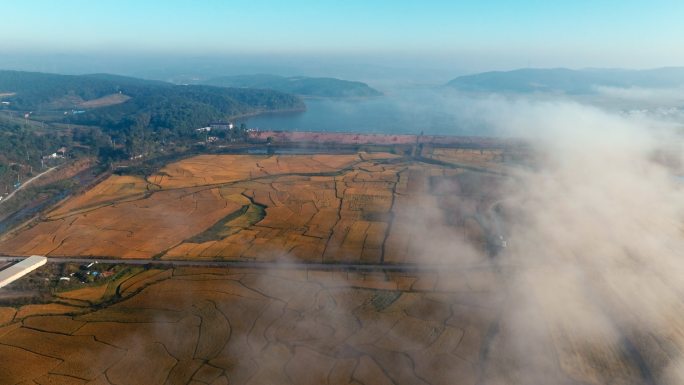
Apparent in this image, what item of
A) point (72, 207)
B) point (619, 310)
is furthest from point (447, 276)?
point (72, 207)

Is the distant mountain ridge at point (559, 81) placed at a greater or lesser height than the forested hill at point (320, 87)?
greater

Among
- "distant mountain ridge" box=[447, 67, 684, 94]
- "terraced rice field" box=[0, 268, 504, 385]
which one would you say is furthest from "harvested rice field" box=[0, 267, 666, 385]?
"distant mountain ridge" box=[447, 67, 684, 94]

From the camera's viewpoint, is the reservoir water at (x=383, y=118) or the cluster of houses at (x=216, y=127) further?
the reservoir water at (x=383, y=118)

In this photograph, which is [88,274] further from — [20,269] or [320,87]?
[320,87]

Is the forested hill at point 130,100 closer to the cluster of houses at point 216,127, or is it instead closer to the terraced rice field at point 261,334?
the cluster of houses at point 216,127

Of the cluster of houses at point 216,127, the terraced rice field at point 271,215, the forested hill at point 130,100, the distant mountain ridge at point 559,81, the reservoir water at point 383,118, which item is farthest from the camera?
the distant mountain ridge at point 559,81

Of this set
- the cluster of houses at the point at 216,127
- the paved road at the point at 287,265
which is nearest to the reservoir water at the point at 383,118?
the cluster of houses at the point at 216,127

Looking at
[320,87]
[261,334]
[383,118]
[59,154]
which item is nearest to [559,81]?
[320,87]

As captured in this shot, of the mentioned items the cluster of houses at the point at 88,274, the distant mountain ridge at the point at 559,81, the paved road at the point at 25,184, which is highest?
the distant mountain ridge at the point at 559,81
